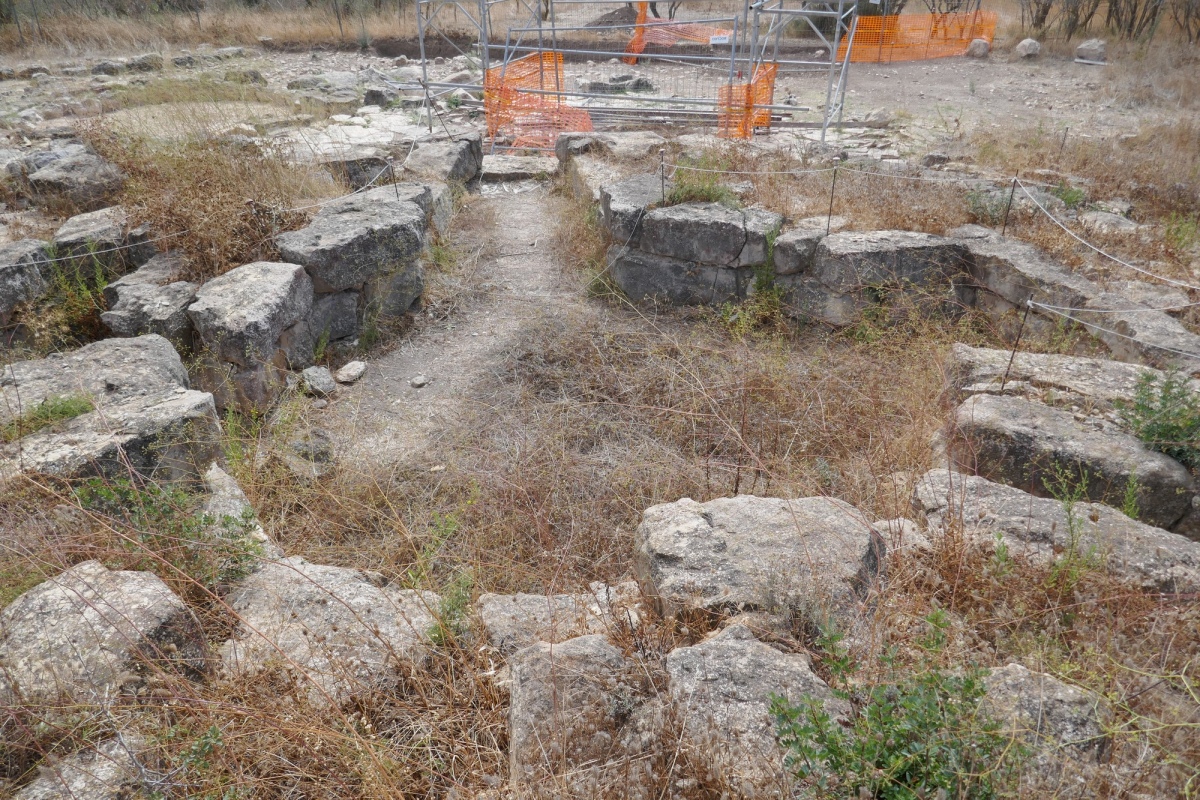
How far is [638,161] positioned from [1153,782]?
25.2 ft

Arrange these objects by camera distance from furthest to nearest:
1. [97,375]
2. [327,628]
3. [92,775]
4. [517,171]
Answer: [517,171]
[97,375]
[327,628]
[92,775]

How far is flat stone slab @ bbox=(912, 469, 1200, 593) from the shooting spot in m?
2.92

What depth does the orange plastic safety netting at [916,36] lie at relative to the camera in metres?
17.9

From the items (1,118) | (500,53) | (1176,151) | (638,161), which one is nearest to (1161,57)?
(1176,151)

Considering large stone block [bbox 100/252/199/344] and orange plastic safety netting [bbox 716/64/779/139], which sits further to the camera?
orange plastic safety netting [bbox 716/64/779/139]

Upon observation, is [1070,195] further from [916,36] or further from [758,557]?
[916,36]

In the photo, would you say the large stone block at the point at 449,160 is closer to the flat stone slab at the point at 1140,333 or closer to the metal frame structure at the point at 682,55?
the metal frame structure at the point at 682,55

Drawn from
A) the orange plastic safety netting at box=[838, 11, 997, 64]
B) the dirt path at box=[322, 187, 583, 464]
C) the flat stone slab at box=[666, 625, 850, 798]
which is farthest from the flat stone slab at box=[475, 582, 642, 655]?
the orange plastic safety netting at box=[838, 11, 997, 64]

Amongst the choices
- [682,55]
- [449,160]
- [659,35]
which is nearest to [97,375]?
[449,160]

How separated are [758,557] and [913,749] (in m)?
1.15

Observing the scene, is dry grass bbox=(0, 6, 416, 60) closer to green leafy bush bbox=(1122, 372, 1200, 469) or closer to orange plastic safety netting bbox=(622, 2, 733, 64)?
orange plastic safety netting bbox=(622, 2, 733, 64)

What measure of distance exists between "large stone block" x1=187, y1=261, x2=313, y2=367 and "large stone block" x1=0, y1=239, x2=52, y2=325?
4.28 ft

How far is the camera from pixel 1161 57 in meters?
14.9

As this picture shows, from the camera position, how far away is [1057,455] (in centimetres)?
372
